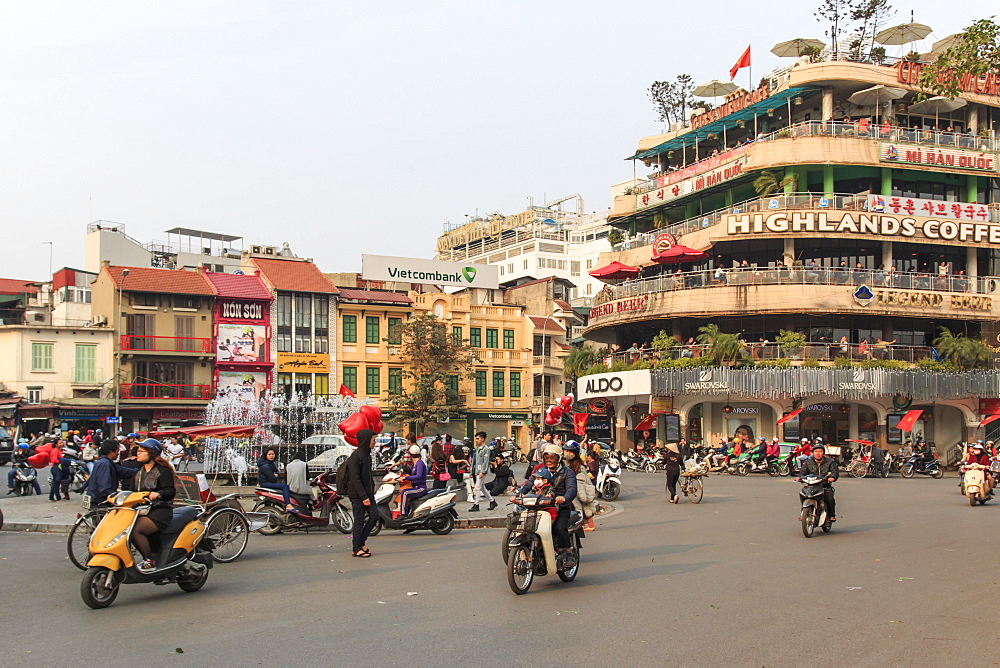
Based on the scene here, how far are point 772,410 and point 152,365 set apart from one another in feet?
108

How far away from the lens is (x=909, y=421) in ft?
140

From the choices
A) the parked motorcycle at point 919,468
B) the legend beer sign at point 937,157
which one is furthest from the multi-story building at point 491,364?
the parked motorcycle at point 919,468

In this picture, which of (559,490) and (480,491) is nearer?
(559,490)

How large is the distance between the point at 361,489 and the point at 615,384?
3534cm

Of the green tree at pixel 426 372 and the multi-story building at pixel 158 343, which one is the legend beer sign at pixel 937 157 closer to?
the green tree at pixel 426 372

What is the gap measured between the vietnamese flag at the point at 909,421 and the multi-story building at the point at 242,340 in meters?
33.1

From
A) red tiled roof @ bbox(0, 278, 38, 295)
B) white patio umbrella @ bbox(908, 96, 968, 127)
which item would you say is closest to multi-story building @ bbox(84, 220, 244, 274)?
red tiled roof @ bbox(0, 278, 38, 295)

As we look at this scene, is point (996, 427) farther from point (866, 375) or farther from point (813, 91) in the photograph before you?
point (813, 91)

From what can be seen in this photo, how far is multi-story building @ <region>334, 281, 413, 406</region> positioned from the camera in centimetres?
5700

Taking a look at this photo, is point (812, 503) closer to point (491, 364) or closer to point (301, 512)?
point (301, 512)

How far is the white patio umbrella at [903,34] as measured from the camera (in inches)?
1886

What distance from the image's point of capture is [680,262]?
4891 centimetres

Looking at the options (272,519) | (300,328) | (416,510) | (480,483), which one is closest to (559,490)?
(416,510)

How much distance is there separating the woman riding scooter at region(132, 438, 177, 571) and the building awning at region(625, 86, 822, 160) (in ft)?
137
